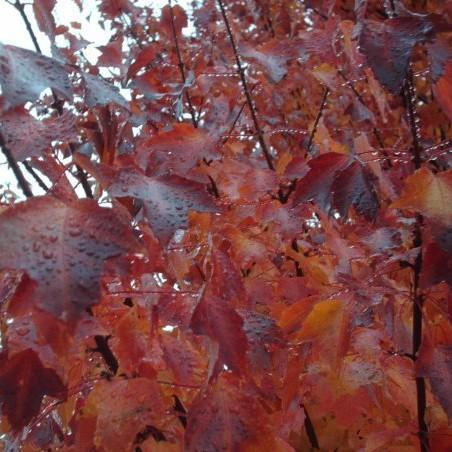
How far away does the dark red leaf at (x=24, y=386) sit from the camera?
2.59ft

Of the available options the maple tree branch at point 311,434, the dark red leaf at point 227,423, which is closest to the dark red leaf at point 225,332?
the dark red leaf at point 227,423

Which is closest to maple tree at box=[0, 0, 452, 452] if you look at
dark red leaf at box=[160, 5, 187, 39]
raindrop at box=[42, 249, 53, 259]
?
raindrop at box=[42, 249, 53, 259]

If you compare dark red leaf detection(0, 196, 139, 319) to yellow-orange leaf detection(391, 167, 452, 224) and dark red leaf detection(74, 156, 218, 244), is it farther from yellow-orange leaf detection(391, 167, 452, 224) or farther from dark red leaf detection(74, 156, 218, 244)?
yellow-orange leaf detection(391, 167, 452, 224)

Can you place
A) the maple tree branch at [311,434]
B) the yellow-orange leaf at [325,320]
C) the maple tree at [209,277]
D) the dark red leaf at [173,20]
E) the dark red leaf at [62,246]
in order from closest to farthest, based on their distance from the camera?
the dark red leaf at [62,246] → the maple tree at [209,277] → the yellow-orange leaf at [325,320] → the maple tree branch at [311,434] → the dark red leaf at [173,20]

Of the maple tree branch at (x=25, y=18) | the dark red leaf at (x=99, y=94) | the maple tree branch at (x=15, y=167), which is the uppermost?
the maple tree branch at (x=25, y=18)

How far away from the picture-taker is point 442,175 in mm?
734

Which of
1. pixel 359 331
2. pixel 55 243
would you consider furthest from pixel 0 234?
pixel 359 331

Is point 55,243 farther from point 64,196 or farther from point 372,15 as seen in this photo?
point 372,15

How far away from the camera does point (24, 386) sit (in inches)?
31.2

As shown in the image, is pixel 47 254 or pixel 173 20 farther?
pixel 173 20

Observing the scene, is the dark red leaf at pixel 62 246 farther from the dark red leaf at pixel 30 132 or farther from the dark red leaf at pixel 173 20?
the dark red leaf at pixel 173 20

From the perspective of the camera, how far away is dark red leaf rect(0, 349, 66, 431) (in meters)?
0.79

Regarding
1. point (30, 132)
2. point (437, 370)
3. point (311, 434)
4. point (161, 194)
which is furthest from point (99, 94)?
point (311, 434)

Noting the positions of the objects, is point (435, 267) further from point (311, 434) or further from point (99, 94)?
point (311, 434)
